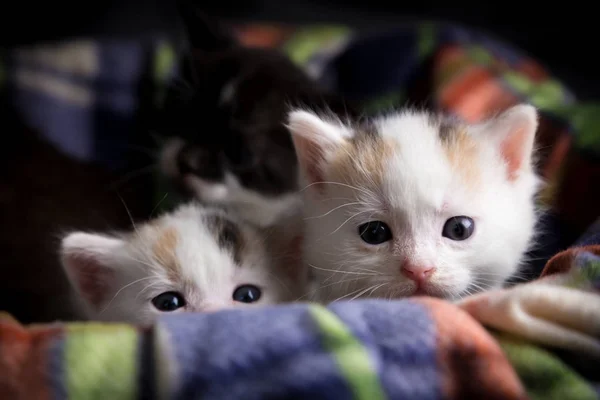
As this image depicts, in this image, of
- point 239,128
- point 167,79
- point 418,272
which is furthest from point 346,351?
point 167,79

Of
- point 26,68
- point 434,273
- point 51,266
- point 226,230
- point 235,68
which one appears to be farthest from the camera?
point 26,68

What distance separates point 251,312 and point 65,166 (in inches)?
39.5

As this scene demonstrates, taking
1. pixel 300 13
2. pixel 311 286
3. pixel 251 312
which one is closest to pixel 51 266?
pixel 311 286

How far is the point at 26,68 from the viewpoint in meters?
1.74

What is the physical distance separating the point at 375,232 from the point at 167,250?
1.09 ft

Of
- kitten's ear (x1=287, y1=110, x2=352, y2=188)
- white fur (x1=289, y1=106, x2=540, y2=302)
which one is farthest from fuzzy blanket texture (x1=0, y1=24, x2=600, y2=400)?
kitten's ear (x1=287, y1=110, x2=352, y2=188)

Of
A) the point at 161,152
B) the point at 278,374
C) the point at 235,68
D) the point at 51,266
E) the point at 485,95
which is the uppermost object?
the point at 485,95

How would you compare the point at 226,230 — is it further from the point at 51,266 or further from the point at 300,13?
the point at 300,13

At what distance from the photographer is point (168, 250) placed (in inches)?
37.4

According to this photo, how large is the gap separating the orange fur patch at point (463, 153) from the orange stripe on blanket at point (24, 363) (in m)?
0.59

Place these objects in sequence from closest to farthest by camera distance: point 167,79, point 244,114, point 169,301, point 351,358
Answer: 1. point 351,358
2. point 169,301
3. point 244,114
4. point 167,79

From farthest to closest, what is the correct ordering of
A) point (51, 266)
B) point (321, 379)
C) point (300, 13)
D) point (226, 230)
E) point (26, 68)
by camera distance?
1. point (300, 13)
2. point (26, 68)
3. point (51, 266)
4. point (226, 230)
5. point (321, 379)

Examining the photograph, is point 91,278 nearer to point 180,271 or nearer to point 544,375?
point 180,271

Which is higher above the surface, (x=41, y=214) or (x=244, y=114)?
(x=244, y=114)
